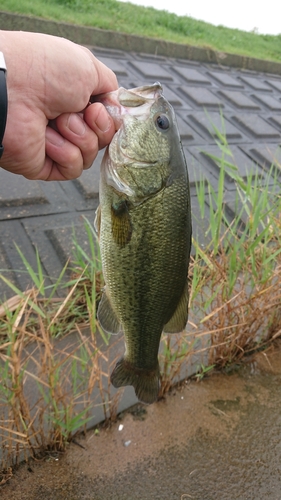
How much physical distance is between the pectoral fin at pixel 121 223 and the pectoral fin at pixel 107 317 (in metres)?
0.26

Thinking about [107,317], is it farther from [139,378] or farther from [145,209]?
[145,209]

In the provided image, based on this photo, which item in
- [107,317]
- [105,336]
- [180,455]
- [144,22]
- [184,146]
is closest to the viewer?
[107,317]

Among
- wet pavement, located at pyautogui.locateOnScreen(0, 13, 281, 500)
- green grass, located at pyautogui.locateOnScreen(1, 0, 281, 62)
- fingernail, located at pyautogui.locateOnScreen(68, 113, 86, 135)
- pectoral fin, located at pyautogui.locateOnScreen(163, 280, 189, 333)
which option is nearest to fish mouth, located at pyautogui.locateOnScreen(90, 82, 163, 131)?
fingernail, located at pyautogui.locateOnScreen(68, 113, 86, 135)

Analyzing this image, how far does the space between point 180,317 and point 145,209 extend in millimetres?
382

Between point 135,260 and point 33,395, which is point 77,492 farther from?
point 135,260

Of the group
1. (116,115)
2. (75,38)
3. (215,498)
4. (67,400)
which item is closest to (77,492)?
(67,400)

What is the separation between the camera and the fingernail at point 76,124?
5.36 feet

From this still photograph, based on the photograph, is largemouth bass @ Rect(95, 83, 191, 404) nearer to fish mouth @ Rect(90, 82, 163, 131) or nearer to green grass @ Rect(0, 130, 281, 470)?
fish mouth @ Rect(90, 82, 163, 131)

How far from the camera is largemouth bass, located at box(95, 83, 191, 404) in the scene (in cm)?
147

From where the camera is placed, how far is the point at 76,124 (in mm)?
1641

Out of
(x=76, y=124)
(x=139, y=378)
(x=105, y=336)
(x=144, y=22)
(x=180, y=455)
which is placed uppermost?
(x=76, y=124)

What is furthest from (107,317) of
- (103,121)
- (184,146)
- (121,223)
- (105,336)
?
(184,146)

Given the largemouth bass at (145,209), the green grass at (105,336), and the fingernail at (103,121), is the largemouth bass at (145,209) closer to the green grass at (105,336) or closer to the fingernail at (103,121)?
the fingernail at (103,121)

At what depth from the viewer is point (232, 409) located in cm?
254
